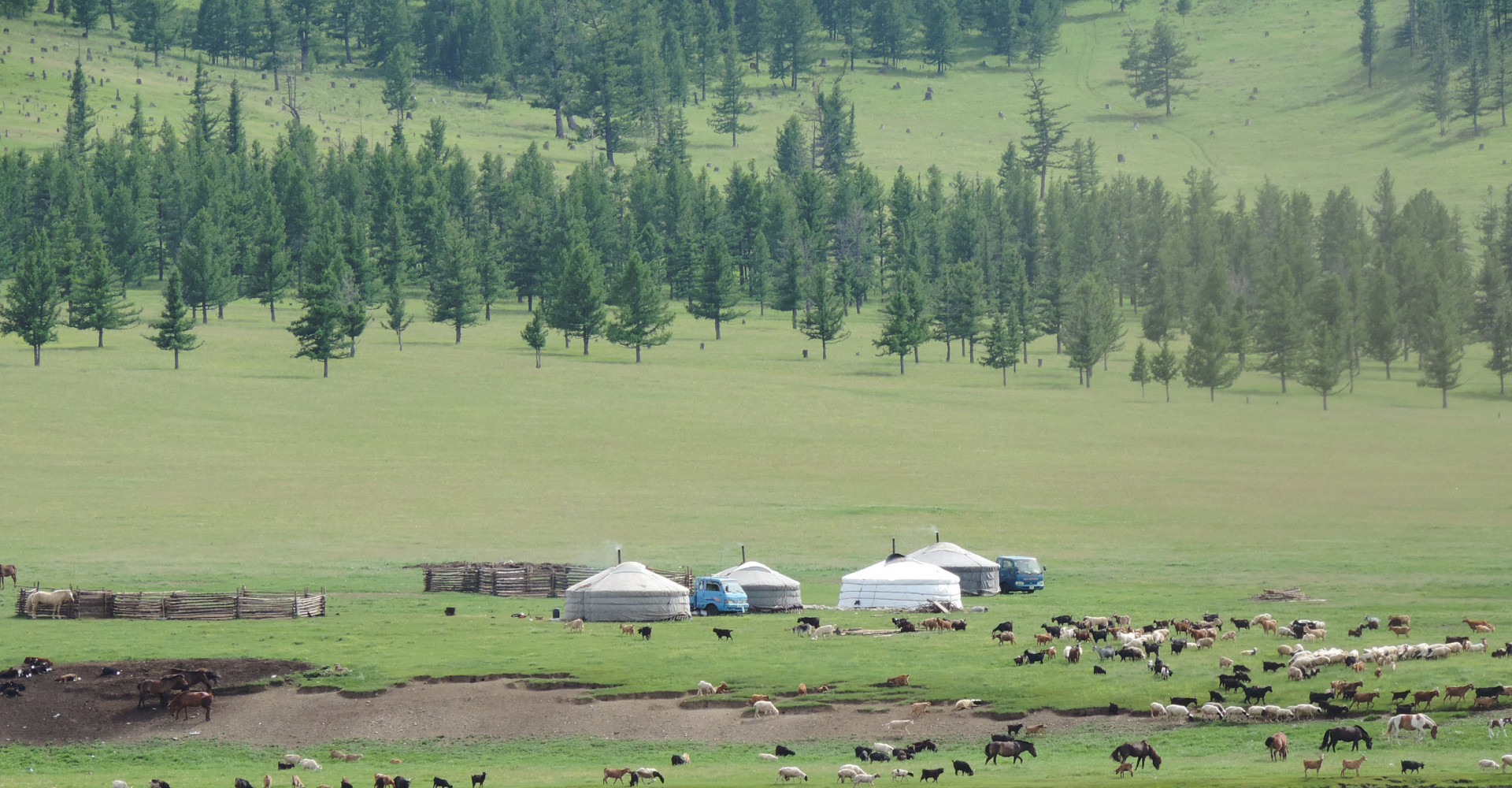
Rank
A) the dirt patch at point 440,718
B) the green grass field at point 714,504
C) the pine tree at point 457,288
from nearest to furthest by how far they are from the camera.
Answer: the dirt patch at point 440,718, the green grass field at point 714,504, the pine tree at point 457,288

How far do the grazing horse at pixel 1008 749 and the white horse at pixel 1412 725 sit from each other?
27.1ft

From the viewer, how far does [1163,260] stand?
172 meters

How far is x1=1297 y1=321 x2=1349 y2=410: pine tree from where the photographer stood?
135m

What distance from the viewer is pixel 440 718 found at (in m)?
41.9

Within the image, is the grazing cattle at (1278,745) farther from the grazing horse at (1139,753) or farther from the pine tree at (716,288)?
the pine tree at (716,288)

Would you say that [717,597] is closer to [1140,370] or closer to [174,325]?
[174,325]

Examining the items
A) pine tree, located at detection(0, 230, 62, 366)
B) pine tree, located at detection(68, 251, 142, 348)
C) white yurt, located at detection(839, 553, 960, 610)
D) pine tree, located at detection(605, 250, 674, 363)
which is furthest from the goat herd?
pine tree, located at detection(68, 251, 142, 348)

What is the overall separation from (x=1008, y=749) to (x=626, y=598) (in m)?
23.7

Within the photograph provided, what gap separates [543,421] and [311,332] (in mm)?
26380

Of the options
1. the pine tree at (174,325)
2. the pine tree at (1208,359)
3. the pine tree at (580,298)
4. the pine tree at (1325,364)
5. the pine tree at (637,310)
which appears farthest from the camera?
the pine tree at (580,298)

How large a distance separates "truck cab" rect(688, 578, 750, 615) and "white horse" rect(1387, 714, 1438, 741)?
90.1 ft

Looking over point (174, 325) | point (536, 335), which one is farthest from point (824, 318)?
point (174, 325)

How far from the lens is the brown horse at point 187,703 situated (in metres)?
41.7

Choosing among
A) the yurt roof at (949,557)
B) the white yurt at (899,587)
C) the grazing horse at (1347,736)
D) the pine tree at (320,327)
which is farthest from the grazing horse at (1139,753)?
the pine tree at (320,327)
